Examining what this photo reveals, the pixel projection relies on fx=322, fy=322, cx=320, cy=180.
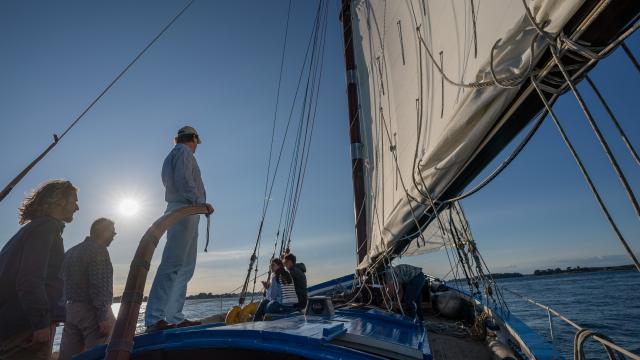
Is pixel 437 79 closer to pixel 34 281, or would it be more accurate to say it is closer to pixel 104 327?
pixel 34 281

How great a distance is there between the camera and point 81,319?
2.38 metres

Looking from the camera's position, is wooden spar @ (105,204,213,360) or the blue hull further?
the blue hull

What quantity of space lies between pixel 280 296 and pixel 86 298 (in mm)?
3651

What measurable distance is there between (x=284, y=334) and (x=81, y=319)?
1963mm

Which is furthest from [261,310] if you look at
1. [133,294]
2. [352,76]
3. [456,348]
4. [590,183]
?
[352,76]

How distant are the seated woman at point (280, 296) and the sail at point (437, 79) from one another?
4.76 feet

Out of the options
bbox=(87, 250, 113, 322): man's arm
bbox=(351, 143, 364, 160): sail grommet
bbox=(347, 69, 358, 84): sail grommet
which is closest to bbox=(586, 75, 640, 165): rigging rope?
bbox=(87, 250, 113, 322): man's arm

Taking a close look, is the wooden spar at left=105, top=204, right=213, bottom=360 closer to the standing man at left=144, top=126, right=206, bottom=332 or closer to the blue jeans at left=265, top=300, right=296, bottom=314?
the standing man at left=144, top=126, right=206, bottom=332

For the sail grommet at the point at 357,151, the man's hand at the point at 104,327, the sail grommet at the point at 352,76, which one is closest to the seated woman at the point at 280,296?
the man's hand at the point at 104,327

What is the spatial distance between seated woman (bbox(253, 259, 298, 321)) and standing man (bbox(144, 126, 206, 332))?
2.48m

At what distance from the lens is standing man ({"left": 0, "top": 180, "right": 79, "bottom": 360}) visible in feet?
5.60

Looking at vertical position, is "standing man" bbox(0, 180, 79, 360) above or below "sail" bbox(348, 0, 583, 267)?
below

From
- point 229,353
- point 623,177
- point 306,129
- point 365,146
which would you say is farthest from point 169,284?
point 306,129

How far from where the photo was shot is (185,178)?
8.89 ft
